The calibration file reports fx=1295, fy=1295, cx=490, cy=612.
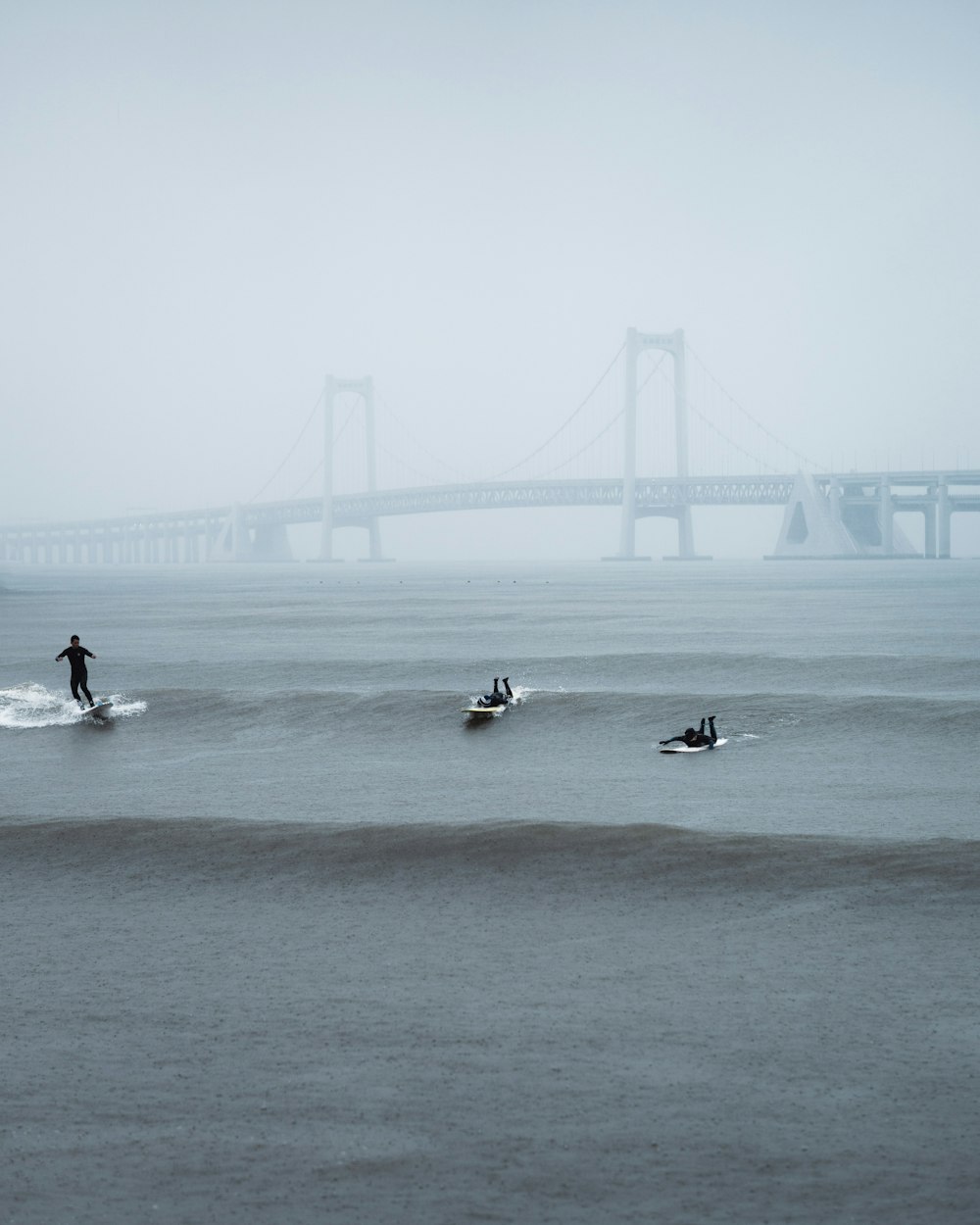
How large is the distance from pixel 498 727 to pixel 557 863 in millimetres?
11461

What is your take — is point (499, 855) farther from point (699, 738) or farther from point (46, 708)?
point (46, 708)

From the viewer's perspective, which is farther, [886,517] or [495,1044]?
[886,517]

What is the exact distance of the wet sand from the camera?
6.10 metres

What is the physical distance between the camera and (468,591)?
100438mm

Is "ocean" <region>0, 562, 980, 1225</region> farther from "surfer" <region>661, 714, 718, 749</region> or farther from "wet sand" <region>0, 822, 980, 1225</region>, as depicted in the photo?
"surfer" <region>661, 714, 718, 749</region>

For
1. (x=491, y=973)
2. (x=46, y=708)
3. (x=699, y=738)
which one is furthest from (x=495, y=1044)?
(x=46, y=708)

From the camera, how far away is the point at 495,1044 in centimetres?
775

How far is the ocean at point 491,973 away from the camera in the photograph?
623 cm

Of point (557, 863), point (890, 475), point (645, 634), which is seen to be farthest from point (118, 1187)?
point (890, 475)

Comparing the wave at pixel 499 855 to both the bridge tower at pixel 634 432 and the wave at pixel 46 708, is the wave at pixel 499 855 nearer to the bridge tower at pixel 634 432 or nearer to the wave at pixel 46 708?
the wave at pixel 46 708

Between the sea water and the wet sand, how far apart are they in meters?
3.18

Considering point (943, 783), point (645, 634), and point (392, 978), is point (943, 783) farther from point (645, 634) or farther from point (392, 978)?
point (645, 634)

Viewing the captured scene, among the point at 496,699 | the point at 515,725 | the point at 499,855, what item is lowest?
the point at 515,725

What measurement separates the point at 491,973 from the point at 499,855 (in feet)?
13.6
